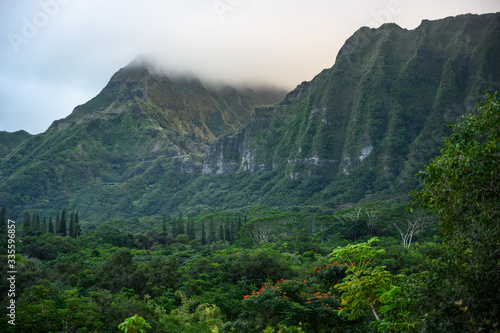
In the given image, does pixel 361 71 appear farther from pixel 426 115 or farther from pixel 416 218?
pixel 416 218

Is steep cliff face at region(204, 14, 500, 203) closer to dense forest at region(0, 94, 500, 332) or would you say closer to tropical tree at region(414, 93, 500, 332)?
dense forest at region(0, 94, 500, 332)

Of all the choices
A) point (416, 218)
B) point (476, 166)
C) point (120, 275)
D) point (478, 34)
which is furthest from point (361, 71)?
point (476, 166)

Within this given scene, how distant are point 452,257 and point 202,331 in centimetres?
1218

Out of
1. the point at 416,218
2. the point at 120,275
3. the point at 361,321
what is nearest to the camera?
the point at 361,321

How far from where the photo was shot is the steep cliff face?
436 ft

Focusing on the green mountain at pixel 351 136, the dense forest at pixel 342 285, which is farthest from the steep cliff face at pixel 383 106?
the dense forest at pixel 342 285

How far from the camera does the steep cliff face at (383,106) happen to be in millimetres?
133000

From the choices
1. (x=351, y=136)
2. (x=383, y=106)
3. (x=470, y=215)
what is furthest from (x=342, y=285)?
Answer: (x=383, y=106)

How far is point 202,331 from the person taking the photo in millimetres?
15656

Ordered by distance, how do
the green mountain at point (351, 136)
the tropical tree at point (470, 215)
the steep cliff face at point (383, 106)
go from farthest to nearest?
the green mountain at point (351, 136) → the steep cliff face at point (383, 106) → the tropical tree at point (470, 215)

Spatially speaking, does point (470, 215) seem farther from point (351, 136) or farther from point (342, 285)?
point (351, 136)

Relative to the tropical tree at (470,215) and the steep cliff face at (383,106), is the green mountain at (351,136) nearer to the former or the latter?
the steep cliff face at (383,106)

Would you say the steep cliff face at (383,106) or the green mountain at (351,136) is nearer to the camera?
the steep cliff face at (383,106)

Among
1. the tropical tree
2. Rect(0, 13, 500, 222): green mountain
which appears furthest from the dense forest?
Rect(0, 13, 500, 222): green mountain
